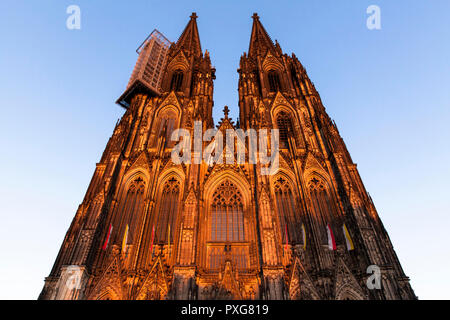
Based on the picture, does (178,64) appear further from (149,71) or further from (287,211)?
(287,211)

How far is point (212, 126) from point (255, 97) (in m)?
4.99

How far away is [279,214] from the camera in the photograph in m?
20.8

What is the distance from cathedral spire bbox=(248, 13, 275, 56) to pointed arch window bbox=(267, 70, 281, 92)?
167 inches

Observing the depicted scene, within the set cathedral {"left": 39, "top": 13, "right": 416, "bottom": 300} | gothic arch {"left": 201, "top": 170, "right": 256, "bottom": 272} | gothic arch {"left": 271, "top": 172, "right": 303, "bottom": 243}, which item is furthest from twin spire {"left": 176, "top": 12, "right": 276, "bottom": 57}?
gothic arch {"left": 201, "top": 170, "right": 256, "bottom": 272}

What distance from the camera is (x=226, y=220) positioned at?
2036cm

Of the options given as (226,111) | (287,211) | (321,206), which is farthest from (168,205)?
(226,111)

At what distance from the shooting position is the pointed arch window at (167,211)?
1944cm

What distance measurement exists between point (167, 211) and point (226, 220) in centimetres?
416

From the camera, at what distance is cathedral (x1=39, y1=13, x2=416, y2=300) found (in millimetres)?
16234

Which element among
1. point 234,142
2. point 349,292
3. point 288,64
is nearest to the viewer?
point 349,292
